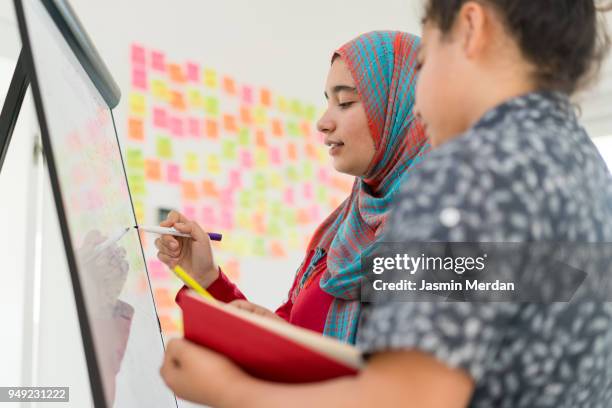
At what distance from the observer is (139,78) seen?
2109 mm

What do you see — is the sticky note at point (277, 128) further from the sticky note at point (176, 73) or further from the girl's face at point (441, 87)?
the girl's face at point (441, 87)

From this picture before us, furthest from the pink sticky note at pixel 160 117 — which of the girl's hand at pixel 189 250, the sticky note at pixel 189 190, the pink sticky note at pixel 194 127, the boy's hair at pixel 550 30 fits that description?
the boy's hair at pixel 550 30

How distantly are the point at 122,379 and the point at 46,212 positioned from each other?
4.42ft

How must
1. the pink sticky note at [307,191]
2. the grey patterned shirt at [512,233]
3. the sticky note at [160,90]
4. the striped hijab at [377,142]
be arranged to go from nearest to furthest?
1. the grey patterned shirt at [512,233]
2. the striped hijab at [377,142]
3. the sticky note at [160,90]
4. the pink sticky note at [307,191]

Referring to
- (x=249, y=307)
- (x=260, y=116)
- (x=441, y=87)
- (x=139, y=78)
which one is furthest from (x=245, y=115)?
(x=441, y=87)

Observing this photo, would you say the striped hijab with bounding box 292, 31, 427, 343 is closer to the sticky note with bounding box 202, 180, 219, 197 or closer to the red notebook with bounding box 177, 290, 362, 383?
the red notebook with bounding box 177, 290, 362, 383

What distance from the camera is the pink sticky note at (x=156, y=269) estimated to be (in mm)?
2062

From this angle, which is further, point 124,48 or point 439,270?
point 124,48

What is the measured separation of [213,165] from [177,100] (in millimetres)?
279

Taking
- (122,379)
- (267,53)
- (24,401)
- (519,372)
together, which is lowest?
(24,401)

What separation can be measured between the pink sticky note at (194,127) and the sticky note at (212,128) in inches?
1.4

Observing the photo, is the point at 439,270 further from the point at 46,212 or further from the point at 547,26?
the point at 46,212

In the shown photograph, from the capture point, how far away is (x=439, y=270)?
42 cm

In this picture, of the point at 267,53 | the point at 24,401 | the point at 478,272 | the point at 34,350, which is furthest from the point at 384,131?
the point at 267,53
